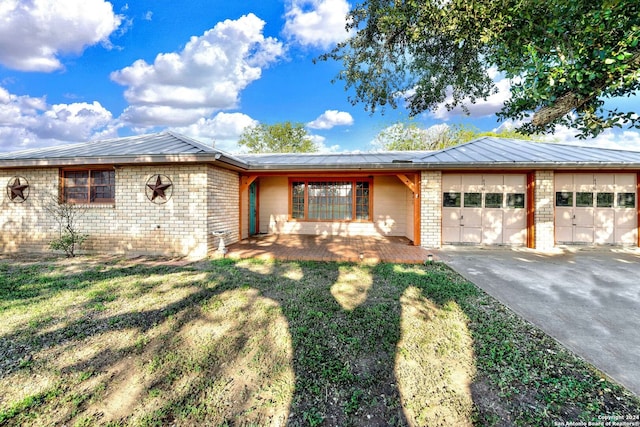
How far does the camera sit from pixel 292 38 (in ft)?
33.2

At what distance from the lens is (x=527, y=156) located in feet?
24.2

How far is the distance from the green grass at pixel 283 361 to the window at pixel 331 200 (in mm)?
5986

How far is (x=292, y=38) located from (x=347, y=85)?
5.07 metres

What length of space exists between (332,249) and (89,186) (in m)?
6.89

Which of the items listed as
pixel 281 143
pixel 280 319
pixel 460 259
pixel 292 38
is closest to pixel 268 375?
pixel 280 319

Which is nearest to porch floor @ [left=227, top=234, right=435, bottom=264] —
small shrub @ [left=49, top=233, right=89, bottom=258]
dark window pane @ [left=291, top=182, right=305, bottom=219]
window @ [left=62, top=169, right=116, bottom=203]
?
dark window pane @ [left=291, top=182, right=305, bottom=219]

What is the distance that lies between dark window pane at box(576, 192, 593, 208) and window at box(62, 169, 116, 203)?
13.2 meters

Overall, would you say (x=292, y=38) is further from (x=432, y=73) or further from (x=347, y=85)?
(x=432, y=73)

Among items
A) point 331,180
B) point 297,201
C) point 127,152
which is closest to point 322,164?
point 331,180

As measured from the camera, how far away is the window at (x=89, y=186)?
6980 mm

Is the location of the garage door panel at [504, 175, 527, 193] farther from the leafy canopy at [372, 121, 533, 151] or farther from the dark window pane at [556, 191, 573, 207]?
the leafy canopy at [372, 121, 533, 151]

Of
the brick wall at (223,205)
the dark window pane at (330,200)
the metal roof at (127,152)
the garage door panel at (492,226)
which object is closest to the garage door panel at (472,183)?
the garage door panel at (492,226)

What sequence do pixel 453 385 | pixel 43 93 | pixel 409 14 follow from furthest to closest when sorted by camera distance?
pixel 43 93 < pixel 409 14 < pixel 453 385

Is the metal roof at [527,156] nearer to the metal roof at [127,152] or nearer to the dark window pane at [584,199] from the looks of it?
the dark window pane at [584,199]
